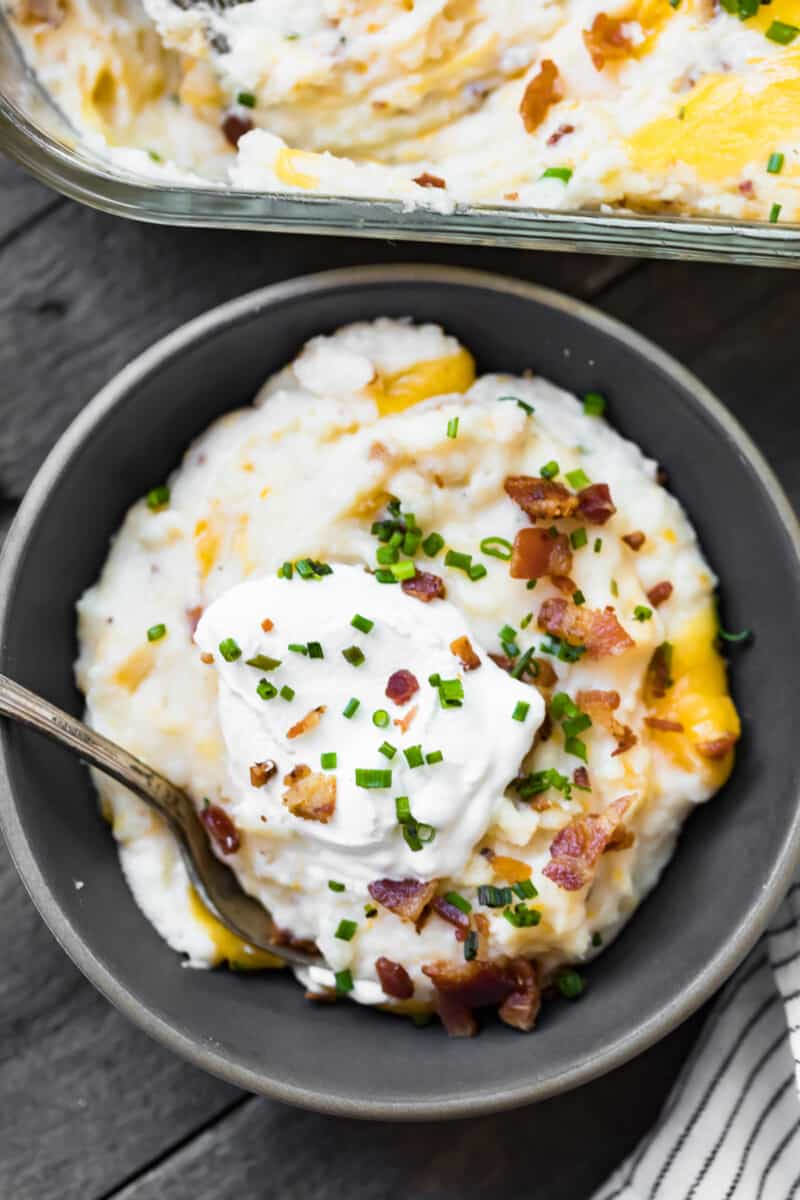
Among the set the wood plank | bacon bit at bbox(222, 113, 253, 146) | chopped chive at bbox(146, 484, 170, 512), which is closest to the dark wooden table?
the wood plank

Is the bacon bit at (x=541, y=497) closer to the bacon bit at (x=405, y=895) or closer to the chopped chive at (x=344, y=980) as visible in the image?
the bacon bit at (x=405, y=895)

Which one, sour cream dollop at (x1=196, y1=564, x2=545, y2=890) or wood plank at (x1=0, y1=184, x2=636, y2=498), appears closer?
sour cream dollop at (x1=196, y1=564, x2=545, y2=890)

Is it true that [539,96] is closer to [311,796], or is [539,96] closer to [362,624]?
[362,624]

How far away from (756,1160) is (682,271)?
1481 mm

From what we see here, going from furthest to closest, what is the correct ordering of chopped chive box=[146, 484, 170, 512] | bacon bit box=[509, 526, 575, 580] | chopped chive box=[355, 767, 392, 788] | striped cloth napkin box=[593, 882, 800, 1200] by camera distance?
1. striped cloth napkin box=[593, 882, 800, 1200]
2. chopped chive box=[146, 484, 170, 512]
3. bacon bit box=[509, 526, 575, 580]
4. chopped chive box=[355, 767, 392, 788]

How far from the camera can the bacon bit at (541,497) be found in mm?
1794

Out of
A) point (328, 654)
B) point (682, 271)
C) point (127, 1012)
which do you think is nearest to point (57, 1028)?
point (127, 1012)

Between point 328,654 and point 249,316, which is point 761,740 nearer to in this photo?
point 328,654

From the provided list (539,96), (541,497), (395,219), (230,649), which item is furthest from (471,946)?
(539,96)

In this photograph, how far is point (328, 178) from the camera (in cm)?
184

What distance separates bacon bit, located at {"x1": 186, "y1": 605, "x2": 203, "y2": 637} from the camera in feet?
6.16

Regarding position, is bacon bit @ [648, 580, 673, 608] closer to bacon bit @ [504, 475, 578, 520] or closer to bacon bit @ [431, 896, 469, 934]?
bacon bit @ [504, 475, 578, 520]

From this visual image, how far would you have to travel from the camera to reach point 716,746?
185cm

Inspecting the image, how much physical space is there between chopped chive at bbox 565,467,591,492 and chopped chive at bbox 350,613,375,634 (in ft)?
1.23
